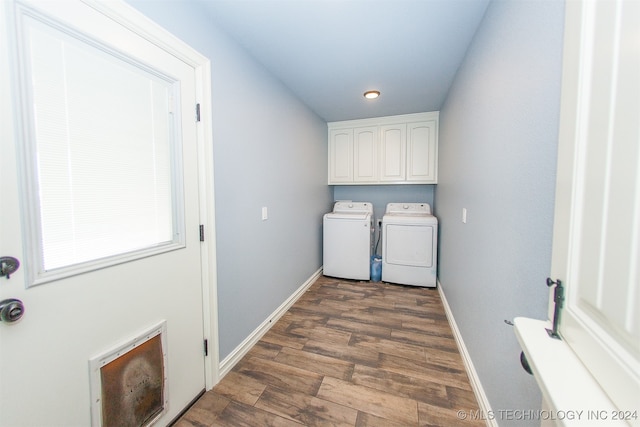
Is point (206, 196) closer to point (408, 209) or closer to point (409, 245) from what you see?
point (409, 245)

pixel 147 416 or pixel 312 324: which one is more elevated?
pixel 147 416

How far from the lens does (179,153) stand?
50.4 inches

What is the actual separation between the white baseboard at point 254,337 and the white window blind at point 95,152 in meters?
1.02

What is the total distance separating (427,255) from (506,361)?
6.76 feet

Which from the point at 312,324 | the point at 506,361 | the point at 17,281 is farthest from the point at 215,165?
the point at 506,361

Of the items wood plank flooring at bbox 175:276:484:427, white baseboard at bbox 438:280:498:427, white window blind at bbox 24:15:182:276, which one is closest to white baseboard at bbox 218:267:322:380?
wood plank flooring at bbox 175:276:484:427

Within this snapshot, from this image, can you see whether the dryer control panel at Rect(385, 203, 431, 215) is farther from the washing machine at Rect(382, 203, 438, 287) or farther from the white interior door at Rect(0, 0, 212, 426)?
the white interior door at Rect(0, 0, 212, 426)

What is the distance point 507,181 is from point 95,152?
1787 millimetres

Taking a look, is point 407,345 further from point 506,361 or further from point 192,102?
point 192,102

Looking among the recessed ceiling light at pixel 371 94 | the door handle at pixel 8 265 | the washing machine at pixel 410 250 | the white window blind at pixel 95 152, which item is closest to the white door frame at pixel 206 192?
the white window blind at pixel 95 152

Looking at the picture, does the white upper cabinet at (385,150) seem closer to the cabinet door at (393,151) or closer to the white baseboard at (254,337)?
the cabinet door at (393,151)

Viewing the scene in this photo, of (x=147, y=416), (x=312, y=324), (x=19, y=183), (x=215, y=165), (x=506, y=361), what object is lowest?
(x=312, y=324)

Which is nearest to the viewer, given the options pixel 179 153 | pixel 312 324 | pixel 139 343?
pixel 139 343

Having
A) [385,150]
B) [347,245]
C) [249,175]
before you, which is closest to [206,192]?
[249,175]
